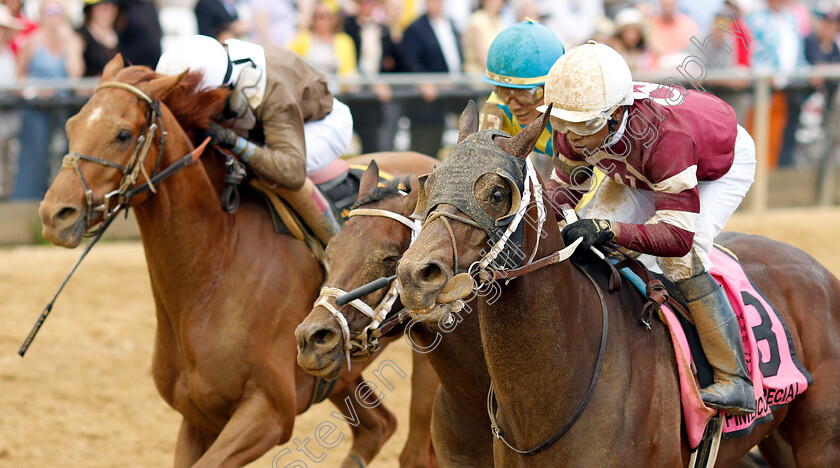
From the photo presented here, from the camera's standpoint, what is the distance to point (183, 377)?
4.57 metres

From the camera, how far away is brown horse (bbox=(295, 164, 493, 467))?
11.1ft

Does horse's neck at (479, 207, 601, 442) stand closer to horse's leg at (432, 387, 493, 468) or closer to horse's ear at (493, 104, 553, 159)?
horse's ear at (493, 104, 553, 159)

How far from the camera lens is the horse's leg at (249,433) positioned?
4.34 metres

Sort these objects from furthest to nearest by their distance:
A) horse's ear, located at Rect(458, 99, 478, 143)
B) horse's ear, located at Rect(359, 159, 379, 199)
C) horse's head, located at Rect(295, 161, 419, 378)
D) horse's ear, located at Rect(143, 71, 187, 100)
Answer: horse's ear, located at Rect(143, 71, 187, 100) < horse's ear, located at Rect(359, 159, 379, 199) < horse's head, located at Rect(295, 161, 419, 378) < horse's ear, located at Rect(458, 99, 478, 143)

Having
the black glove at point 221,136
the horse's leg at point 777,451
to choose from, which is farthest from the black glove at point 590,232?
the black glove at point 221,136

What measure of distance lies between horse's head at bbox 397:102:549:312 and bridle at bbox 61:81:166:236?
1.85 meters

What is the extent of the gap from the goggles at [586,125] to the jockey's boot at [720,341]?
0.69 metres

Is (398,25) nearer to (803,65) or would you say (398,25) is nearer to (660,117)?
(803,65)

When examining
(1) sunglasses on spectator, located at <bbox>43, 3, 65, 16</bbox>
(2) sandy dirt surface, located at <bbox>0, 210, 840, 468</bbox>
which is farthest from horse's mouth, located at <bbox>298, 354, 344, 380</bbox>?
(1) sunglasses on spectator, located at <bbox>43, 3, 65, 16</bbox>

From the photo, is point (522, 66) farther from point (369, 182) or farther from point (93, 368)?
point (93, 368)

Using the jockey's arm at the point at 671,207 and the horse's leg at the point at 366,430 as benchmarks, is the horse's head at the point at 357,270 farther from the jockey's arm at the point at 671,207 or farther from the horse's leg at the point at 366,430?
the horse's leg at the point at 366,430

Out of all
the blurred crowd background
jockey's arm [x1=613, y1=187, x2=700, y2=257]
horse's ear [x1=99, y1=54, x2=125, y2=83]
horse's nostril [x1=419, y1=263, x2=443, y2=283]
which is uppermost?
horse's nostril [x1=419, y1=263, x2=443, y2=283]

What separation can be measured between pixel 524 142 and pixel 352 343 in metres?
0.97

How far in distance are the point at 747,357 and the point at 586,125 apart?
3.59 feet
